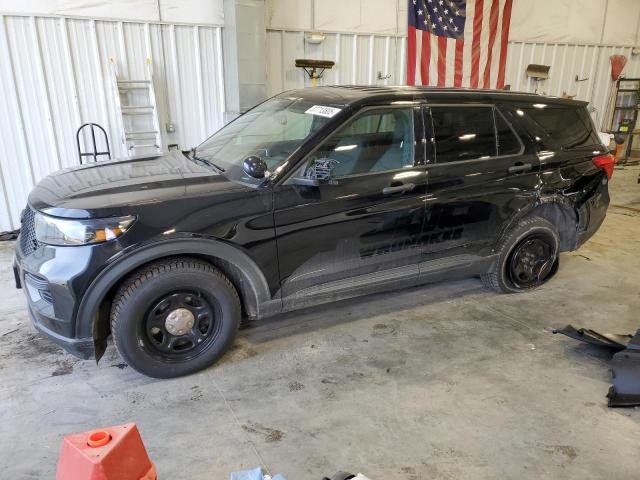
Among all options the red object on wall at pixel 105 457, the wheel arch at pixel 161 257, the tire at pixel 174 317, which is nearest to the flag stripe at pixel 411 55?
the wheel arch at pixel 161 257

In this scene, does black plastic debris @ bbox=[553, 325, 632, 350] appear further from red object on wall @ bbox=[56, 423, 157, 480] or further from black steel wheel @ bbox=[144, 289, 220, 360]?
red object on wall @ bbox=[56, 423, 157, 480]

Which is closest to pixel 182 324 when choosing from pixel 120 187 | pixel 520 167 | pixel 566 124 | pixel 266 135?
pixel 120 187

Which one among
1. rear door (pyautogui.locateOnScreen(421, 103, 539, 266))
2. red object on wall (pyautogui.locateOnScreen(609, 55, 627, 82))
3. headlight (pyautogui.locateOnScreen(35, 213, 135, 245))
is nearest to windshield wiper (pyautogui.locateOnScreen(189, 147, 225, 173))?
headlight (pyautogui.locateOnScreen(35, 213, 135, 245))

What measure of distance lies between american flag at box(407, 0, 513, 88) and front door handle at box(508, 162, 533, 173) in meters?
4.47

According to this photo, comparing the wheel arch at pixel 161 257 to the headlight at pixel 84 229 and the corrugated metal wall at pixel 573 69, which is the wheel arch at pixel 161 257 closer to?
the headlight at pixel 84 229

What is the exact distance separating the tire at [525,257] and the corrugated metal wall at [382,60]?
4.24m

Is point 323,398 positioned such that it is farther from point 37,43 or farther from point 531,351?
point 37,43

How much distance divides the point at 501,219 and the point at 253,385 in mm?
2237

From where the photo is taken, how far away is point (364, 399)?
8.94ft

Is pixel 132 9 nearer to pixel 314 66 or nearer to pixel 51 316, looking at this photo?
pixel 314 66

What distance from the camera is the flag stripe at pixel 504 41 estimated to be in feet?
27.7

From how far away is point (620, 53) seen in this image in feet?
34.1

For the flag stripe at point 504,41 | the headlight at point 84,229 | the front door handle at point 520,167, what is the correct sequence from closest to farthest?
the headlight at point 84,229
the front door handle at point 520,167
the flag stripe at point 504,41

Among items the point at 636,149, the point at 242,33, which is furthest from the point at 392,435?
the point at 636,149
